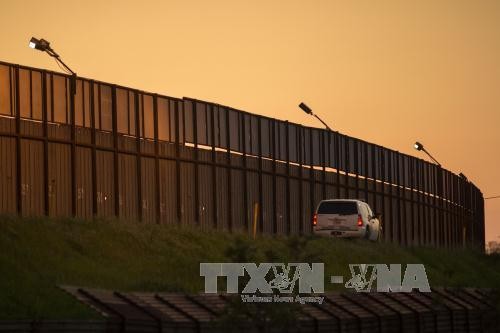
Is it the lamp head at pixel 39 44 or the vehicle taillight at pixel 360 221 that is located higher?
the lamp head at pixel 39 44

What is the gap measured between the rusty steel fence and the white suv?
3.27 feet

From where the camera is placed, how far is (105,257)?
118 ft

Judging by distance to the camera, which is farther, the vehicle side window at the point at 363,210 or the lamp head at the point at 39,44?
the vehicle side window at the point at 363,210

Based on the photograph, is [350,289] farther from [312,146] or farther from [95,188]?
[312,146]

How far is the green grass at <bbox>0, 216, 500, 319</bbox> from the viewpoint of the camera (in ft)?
93.2

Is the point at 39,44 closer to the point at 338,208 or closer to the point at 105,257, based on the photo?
the point at 105,257

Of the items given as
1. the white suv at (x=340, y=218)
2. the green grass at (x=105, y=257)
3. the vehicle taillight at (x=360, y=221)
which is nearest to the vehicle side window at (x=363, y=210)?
the white suv at (x=340, y=218)

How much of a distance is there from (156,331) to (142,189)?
14.9 m

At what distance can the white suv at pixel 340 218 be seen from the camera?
53969mm

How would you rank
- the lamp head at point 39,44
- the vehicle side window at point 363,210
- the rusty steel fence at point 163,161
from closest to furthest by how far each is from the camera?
the rusty steel fence at point 163,161, the lamp head at point 39,44, the vehicle side window at point 363,210

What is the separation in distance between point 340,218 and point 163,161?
38.5 feet

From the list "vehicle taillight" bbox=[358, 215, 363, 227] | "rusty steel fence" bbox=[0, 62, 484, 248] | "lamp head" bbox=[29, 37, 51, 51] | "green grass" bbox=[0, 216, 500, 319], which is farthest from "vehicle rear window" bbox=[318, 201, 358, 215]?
"lamp head" bbox=[29, 37, 51, 51]

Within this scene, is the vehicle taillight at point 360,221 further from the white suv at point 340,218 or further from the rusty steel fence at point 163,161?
the rusty steel fence at point 163,161

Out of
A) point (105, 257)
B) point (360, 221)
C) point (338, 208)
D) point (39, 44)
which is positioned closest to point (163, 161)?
point (39, 44)
